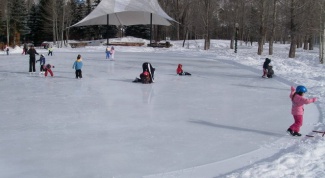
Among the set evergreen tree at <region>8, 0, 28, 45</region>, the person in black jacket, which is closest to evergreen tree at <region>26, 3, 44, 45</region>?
evergreen tree at <region>8, 0, 28, 45</region>

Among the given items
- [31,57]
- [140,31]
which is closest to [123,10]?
[140,31]

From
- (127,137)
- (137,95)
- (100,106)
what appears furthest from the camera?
(137,95)

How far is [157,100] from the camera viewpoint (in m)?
9.79

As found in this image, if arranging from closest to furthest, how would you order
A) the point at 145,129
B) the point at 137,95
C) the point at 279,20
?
the point at 145,129 → the point at 137,95 → the point at 279,20

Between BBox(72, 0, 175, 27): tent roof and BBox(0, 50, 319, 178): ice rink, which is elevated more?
BBox(72, 0, 175, 27): tent roof

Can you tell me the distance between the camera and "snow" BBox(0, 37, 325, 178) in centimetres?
465

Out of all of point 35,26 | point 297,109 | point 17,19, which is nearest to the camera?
point 297,109

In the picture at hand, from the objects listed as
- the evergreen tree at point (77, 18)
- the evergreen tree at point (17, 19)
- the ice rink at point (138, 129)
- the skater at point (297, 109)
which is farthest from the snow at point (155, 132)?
the evergreen tree at point (77, 18)

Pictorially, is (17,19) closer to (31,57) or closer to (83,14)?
(83,14)

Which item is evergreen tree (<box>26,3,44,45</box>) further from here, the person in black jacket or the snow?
the snow

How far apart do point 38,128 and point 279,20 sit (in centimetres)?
3052

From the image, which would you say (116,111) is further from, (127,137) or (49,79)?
(49,79)

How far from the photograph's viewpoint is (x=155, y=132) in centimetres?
636

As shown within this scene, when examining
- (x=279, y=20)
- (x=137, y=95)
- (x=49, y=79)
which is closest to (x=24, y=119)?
(x=137, y=95)
